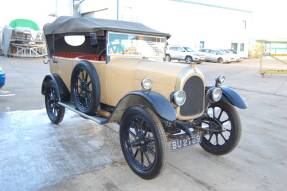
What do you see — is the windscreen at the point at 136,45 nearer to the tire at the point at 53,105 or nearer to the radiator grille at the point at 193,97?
the radiator grille at the point at 193,97

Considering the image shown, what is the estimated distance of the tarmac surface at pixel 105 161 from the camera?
3.44 meters

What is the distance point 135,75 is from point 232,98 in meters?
1.41

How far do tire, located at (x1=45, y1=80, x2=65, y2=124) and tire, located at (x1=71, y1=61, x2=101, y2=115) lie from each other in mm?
626

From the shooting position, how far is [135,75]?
13.7 ft

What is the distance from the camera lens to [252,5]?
35875 millimetres

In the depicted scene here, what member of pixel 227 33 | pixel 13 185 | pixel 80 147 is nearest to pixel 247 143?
pixel 80 147

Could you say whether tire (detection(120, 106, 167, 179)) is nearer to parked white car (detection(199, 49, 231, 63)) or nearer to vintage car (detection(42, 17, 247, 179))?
vintage car (detection(42, 17, 247, 179))

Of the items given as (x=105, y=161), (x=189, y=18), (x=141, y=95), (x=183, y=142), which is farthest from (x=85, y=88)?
(x=189, y=18)

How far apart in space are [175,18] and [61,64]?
2453 cm

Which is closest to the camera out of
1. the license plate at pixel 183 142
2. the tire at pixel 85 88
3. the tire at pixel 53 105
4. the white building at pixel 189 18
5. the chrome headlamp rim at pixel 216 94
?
the license plate at pixel 183 142

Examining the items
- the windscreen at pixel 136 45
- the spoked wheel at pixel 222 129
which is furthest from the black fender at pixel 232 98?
the windscreen at pixel 136 45

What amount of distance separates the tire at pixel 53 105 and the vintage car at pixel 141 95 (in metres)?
0.02

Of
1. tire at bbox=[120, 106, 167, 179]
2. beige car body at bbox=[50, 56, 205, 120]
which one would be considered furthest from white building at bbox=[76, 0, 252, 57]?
tire at bbox=[120, 106, 167, 179]

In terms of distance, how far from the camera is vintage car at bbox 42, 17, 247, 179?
360 cm
